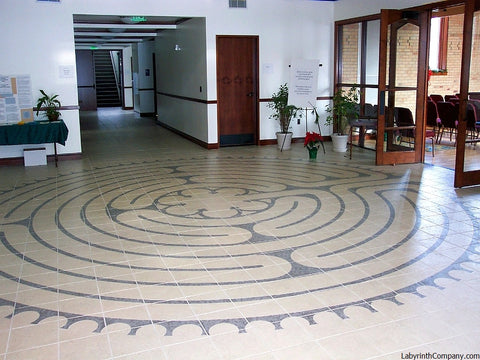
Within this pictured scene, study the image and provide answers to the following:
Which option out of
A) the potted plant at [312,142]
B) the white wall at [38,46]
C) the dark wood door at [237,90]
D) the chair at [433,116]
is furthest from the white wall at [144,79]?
the potted plant at [312,142]

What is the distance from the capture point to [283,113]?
29.9 ft

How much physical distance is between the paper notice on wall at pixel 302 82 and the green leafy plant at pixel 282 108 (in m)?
0.15

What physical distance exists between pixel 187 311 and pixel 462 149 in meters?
4.25

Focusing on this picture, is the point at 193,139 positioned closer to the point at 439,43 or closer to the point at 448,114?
the point at 448,114

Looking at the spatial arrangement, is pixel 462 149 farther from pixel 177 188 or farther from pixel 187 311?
pixel 187 311

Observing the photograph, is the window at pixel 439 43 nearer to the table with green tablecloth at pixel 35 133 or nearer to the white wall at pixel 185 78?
the white wall at pixel 185 78

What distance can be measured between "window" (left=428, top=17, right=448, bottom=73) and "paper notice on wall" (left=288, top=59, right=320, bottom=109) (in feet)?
17.9

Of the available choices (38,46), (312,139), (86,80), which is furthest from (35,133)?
(86,80)

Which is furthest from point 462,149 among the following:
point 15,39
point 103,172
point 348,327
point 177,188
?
point 15,39

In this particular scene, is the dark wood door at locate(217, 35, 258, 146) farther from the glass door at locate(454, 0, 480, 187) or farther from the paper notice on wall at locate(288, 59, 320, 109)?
the glass door at locate(454, 0, 480, 187)

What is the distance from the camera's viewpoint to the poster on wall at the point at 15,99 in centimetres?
779

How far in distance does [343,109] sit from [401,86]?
1.32 metres

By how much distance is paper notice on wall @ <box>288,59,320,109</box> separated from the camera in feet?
29.2

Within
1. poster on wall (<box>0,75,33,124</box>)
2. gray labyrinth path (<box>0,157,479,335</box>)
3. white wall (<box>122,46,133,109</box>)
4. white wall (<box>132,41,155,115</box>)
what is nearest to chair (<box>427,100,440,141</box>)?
gray labyrinth path (<box>0,157,479,335</box>)
